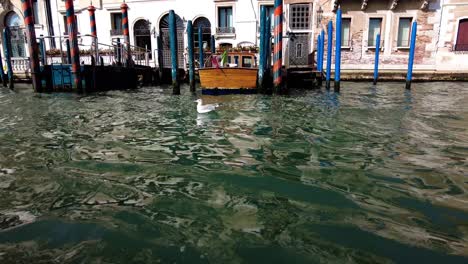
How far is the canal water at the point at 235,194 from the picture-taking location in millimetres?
1870

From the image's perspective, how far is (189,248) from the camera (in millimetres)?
1873

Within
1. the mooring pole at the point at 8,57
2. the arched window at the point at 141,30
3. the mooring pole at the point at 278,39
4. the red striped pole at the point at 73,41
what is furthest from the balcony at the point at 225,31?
the mooring pole at the point at 278,39

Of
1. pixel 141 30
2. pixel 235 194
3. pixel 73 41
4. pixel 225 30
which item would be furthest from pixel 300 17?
pixel 235 194

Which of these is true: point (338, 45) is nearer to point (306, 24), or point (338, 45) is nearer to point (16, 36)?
point (306, 24)

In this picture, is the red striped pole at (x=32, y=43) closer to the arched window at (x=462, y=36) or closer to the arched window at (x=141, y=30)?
the arched window at (x=141, y=30)

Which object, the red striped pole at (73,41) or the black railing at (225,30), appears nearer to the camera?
the red striped pole at (73,41)

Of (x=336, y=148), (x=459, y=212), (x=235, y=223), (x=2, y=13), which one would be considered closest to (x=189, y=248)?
(x=235, y=223)

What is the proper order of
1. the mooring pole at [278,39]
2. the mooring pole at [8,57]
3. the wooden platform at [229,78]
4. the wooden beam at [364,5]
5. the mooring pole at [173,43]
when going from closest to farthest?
the mooring pole at [278,39] → the wooden platform at [229,78] → the mooring pole at [173,43] → the mooring pole at [8,57] → the wooden beam at [364,5]

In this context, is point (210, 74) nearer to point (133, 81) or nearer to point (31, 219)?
point (133, 81)

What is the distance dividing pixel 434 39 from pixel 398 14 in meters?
2.65

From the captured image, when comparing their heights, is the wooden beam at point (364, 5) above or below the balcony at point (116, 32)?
above

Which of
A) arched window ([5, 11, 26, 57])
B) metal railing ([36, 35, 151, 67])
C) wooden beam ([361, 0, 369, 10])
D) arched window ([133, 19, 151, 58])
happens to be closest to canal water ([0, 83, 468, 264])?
metal railing ([36, 35, 151, 67])

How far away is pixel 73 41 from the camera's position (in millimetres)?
10523

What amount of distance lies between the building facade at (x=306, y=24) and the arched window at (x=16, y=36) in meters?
0.65
